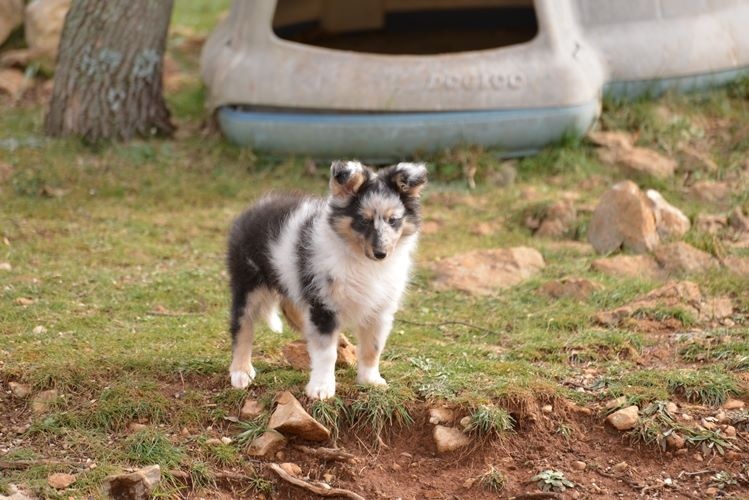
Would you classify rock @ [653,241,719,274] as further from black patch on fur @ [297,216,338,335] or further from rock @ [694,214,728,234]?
black patch on fur @ [297,216,338,335]

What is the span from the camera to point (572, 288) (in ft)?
24.6

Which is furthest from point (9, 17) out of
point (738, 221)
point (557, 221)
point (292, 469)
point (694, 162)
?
point (292, 469)

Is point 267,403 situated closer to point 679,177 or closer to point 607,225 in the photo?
point 607,225

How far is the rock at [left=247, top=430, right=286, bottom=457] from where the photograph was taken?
543cm

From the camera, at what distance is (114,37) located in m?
10.3

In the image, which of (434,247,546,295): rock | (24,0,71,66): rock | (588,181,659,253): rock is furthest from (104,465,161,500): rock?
(24,0,71,66): rock

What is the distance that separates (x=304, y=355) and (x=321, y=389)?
61 cm

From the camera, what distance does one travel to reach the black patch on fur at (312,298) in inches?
218

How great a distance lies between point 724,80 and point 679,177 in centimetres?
185

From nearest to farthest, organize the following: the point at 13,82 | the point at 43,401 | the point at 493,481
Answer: the point at 493,481 < the point at 43,401 < the point at 13,82

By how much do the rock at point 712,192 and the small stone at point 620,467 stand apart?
4.40m

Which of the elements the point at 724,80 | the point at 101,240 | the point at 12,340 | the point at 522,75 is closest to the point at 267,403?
the point at 12,340

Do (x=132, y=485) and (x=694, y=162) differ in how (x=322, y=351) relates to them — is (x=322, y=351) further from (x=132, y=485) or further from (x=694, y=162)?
(x=694, y=162)

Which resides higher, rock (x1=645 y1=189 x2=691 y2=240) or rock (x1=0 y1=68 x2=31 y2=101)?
rock (x1=645 y1=189 x2=691 y2=240)
